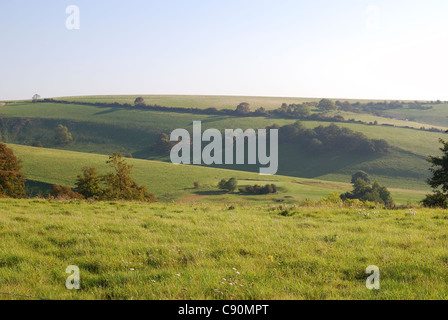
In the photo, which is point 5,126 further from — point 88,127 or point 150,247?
point 150,247

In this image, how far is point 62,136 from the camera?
409ft

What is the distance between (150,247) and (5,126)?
6216 inches

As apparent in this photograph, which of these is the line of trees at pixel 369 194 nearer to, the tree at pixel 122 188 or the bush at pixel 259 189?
the bush at pixel 259 189

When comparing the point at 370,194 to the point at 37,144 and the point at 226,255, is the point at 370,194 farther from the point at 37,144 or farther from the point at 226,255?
the point at 37,144

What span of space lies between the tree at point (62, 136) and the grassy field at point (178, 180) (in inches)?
1488

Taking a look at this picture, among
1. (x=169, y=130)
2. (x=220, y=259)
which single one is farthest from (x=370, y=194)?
(x=169, y=130)

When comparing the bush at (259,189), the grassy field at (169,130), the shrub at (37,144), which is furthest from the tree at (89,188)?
the shrub at (37,144)

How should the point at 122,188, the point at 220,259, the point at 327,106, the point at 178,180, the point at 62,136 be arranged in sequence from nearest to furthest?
the point at 220,259 → the point at 122,188 → the point at 178,180 → the point at 62,136 → the point at 327,106

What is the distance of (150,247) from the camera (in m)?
8.09

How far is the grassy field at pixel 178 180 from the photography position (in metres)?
62.8

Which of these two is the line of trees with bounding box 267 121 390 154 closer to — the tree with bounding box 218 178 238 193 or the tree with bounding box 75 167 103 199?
the tree with bounding box 218 178 238 193

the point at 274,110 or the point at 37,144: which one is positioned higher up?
the point at 274,110

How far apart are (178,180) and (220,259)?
67.3 meters

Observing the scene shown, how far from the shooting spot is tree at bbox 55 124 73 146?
124 metres
